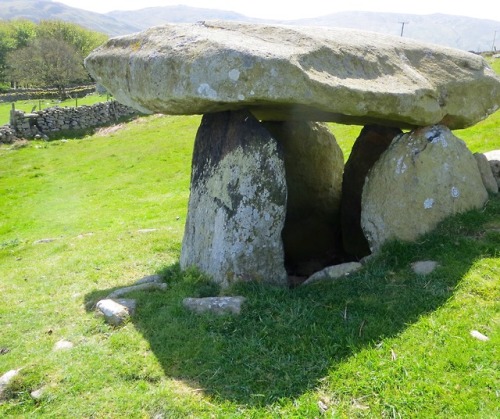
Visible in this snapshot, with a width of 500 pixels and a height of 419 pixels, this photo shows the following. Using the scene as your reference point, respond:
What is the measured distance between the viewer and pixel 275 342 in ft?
18.6

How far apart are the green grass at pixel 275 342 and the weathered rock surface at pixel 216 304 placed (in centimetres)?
14

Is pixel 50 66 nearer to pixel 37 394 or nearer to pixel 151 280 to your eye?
pixel 151 280

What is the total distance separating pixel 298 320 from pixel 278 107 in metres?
3.47

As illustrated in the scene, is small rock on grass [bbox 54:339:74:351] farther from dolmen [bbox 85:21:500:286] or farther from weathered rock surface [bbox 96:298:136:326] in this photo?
A: dolmen [bbox 85:21:500:286]

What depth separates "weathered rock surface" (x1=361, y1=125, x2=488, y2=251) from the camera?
7.61 m

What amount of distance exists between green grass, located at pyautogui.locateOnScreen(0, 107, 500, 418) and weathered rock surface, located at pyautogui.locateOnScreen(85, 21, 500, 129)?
6.03 ft

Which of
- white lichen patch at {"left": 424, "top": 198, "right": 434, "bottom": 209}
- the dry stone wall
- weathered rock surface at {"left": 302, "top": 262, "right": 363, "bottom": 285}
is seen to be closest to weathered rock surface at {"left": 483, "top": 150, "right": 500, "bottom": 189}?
white lichen patch at {"left": 424, "top": 198, "right": 434, "bottom": 209}

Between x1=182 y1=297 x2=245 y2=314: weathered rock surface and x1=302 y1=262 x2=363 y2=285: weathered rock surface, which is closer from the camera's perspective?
x1=182 y1=297 x2=245 y2=314: weathered rock surface

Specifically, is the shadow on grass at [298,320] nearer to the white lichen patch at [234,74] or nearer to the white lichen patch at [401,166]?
the white lichen patch at [401,166]

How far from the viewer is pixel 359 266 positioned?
23.8 feet

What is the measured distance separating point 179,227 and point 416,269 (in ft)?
19.9

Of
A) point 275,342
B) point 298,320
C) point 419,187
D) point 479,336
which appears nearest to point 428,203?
point 419,187

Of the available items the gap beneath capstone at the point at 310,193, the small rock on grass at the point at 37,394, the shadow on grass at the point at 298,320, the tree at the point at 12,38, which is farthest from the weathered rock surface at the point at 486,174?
the tree at the point at 12,38

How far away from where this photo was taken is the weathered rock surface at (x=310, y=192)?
32.0 feet
